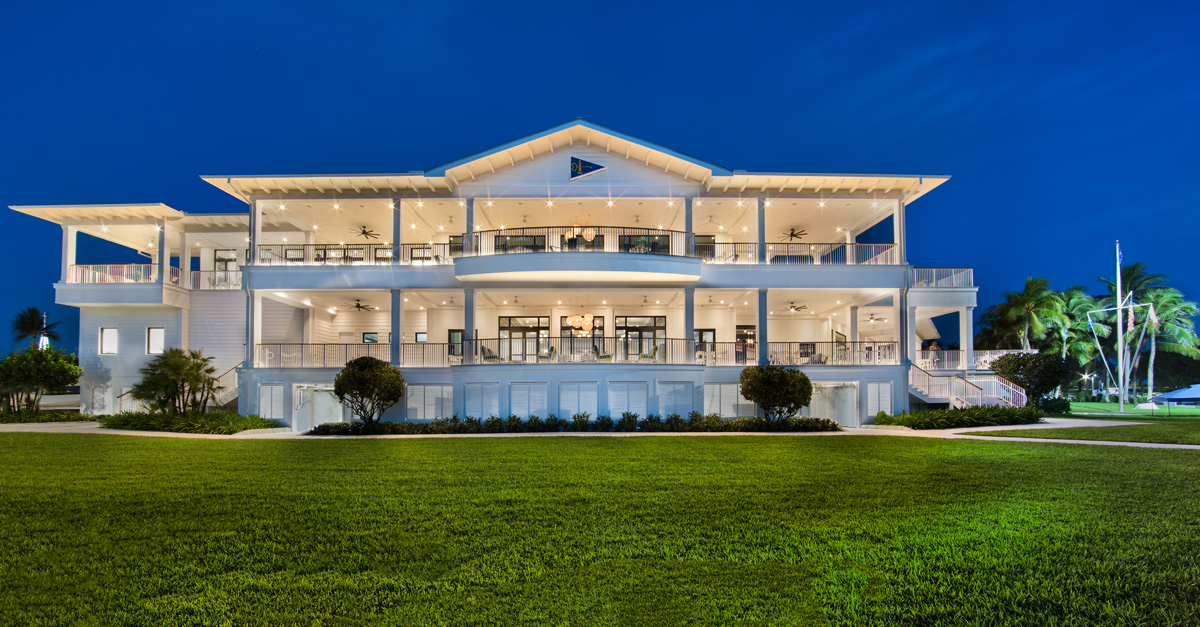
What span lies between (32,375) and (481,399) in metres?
20.1

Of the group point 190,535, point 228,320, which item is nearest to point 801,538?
point 190,535

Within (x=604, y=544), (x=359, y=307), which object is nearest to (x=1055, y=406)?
(x=604, y=544)

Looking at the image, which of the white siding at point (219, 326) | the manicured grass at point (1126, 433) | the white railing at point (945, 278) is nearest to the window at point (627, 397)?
the manicured grass at point (1126, 433)

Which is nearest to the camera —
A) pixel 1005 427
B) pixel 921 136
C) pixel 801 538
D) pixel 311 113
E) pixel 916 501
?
pixel 801 538

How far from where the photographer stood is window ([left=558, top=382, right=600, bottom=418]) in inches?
795

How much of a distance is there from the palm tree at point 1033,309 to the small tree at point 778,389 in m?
26.7

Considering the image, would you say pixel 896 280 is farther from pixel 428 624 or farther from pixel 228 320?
pixel 228 320

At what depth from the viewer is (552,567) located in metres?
5.69

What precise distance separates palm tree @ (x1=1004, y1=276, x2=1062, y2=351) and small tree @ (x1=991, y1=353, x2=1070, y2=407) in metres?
14.1

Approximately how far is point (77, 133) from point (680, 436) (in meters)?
159

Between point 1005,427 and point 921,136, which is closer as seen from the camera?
point 1005,427

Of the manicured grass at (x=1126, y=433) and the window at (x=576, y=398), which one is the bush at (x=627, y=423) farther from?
the manicured grass at (x=1126, y=433)

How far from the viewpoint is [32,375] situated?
24.3 meters

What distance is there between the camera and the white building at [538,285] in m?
20.7
